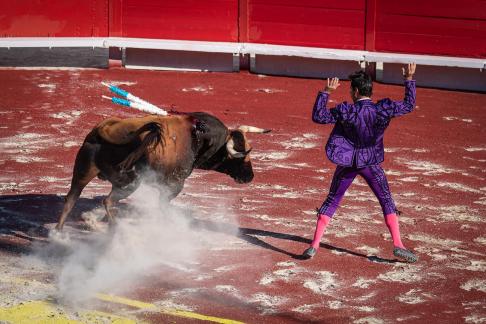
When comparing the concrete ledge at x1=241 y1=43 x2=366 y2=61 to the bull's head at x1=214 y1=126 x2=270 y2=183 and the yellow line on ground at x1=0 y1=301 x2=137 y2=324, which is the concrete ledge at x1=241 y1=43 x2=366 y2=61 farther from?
the yellow line on ground at x1=0 y1=301 x2=137 y2=324

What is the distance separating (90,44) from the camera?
1316cm

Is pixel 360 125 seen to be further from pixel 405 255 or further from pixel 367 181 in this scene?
pixel 405 255

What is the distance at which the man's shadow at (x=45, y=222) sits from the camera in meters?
6.74

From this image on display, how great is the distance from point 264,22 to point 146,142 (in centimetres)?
733

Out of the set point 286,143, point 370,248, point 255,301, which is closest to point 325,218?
point 370,248

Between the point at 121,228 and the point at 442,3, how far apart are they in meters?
7.23

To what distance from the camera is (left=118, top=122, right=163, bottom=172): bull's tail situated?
21.1 feet

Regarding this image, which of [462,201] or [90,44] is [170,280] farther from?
[90,44]

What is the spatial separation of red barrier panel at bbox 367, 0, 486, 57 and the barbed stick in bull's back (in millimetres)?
6690

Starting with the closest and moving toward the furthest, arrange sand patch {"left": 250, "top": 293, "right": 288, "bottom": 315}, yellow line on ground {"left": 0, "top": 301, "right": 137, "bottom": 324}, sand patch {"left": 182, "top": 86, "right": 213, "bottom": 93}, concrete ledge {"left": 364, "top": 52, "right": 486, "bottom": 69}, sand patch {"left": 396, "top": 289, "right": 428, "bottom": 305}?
yellow line on ground {"left": 0, "top": 301, "right": 137, "bottom": 324} → sand patch {"left": 250, "top": 293, "right": 288, "bottom": 315} → sand patch {"left": 396, "top": 289, "right": 428, "bottom": 305} → sand patch {"left": 182, "top": 86, "right": 213, "bottom": 93} → concrete ledge {"left": 364, "top": 52, "right": 486, "bottom": 69}

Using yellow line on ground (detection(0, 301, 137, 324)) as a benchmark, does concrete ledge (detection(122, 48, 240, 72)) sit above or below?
above

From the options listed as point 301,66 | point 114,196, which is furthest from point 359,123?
point 301,66

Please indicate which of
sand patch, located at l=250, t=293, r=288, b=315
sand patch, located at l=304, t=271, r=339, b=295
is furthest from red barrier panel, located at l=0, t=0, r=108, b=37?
sand patch, located at l=250, t=293, r=288, b=315

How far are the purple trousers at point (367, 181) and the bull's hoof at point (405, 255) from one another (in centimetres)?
26
